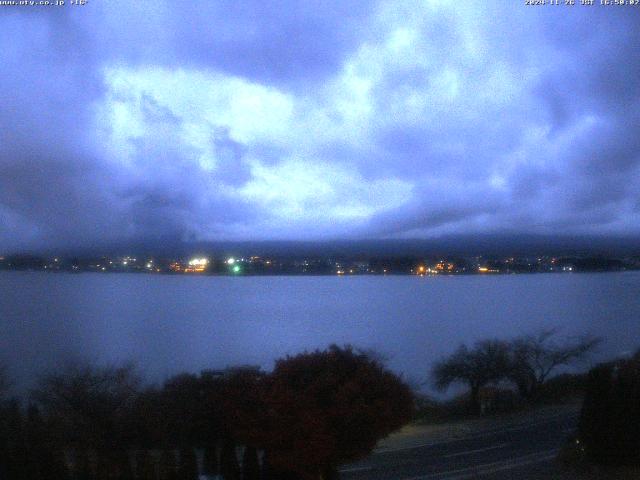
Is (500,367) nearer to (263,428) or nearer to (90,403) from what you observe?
(90,403)

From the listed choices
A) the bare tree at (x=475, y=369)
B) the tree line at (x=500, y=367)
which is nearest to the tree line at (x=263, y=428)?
the tree line at (x=500, y=367)

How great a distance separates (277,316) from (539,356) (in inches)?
1383

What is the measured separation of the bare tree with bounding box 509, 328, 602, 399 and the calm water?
519 cm

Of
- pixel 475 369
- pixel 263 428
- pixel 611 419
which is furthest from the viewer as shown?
pixel 475 369

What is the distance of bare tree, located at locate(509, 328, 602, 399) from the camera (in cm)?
3412

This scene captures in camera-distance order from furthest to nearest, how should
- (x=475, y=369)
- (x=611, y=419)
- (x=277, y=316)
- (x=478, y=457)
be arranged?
1. (x=277, y=316)
2. (x=475, y=369)
3. (x=478, y=457)
4. (x=611, y=419)

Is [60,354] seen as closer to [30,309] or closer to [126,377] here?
[126,377]

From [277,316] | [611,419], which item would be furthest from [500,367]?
[277,316]

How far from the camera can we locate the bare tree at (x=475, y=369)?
33750 millimetres

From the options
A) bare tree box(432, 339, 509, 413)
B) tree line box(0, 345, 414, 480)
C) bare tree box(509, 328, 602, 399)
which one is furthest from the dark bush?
bare tree box(509, 328, 602, 399)

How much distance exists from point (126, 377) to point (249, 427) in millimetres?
11991

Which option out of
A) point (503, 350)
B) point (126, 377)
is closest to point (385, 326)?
point (503, 350)

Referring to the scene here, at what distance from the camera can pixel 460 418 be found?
2867 centimetres

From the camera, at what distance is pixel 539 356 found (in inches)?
1432
